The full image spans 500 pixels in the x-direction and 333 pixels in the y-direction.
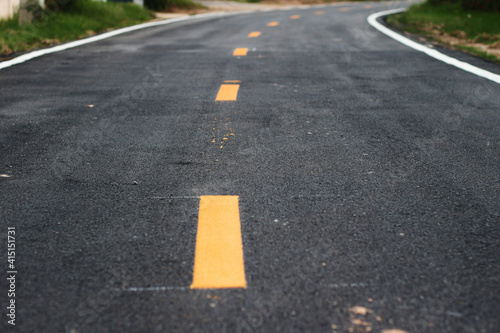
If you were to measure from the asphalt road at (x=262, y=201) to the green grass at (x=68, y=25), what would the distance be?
4.72 metres

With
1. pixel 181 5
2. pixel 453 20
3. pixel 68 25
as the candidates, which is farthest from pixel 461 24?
pixel 181 5

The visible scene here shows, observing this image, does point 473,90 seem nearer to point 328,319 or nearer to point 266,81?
point 266,81

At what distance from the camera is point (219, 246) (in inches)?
123

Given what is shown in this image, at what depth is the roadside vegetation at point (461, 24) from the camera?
12664mm

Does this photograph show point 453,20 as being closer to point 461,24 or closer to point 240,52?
point 461,24

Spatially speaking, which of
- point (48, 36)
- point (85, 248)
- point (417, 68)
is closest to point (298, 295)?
point (85, 248)

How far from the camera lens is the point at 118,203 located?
3.72 metres

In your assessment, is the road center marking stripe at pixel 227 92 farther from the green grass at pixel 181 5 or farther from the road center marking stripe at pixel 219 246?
the green grass at pixel 181 5

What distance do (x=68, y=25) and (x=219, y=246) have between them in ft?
45.7

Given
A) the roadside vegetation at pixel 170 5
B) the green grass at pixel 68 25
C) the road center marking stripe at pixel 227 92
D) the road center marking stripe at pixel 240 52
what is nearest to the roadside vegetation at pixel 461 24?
the road center marking stripe at pixel 240 52

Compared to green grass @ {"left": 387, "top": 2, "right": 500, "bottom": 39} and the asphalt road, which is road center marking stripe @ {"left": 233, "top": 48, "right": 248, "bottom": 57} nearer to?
the asphalt road

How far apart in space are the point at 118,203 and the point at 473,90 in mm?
5294

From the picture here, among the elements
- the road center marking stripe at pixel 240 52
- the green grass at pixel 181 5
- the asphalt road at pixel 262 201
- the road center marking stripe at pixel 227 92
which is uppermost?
the asphalt road at pixel 262 201

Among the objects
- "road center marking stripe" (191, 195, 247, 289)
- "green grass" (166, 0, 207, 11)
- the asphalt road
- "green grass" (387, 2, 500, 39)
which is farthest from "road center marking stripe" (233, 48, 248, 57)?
"green grass" (166, 0, 207, 11)
